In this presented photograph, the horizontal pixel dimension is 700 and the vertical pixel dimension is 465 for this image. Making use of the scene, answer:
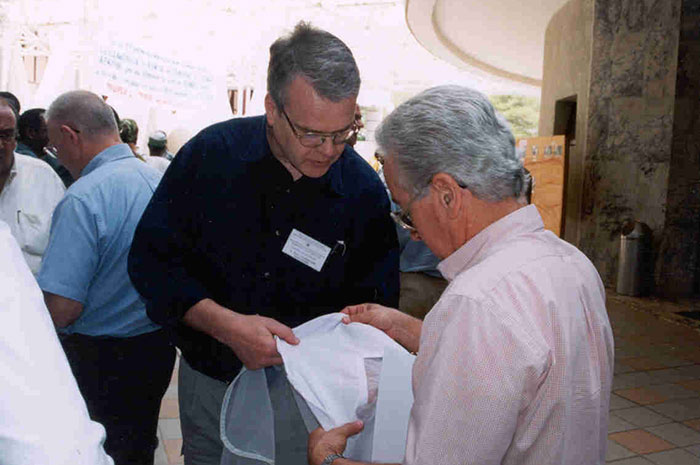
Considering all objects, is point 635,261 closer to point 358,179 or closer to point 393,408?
point 358,179

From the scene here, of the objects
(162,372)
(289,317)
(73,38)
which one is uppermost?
(73,38)

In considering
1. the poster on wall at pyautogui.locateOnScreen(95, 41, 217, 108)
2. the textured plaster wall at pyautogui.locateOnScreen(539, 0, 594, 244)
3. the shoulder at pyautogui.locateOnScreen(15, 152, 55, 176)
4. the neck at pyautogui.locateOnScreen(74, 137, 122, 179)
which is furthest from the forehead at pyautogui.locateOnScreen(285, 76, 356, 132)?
the textured plaster wall at pyautogui.locateOnScreen(539, 0, 594, 244)

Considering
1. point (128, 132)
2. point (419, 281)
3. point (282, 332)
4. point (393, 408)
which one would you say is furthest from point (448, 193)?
point (128, 132)

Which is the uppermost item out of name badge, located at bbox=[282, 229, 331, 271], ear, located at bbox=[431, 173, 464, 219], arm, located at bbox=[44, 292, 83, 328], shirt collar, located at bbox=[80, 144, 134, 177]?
shirt collar, located at bbox=[80, 144, 134, 177]

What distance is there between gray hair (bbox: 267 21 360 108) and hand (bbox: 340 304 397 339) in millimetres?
582

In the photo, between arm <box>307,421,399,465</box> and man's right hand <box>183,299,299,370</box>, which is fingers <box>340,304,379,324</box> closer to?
man's right hand <box>183,299,299,370</box>

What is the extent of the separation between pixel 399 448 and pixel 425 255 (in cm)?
254

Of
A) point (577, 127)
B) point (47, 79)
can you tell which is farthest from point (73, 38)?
point (577, 127)

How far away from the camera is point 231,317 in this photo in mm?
1647

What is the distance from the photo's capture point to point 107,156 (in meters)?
2.64

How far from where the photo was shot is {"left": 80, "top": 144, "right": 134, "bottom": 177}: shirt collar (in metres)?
2.63

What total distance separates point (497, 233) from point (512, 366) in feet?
0.93

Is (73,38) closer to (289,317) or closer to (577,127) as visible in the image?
(577,127)

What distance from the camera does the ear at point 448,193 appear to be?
120cm
